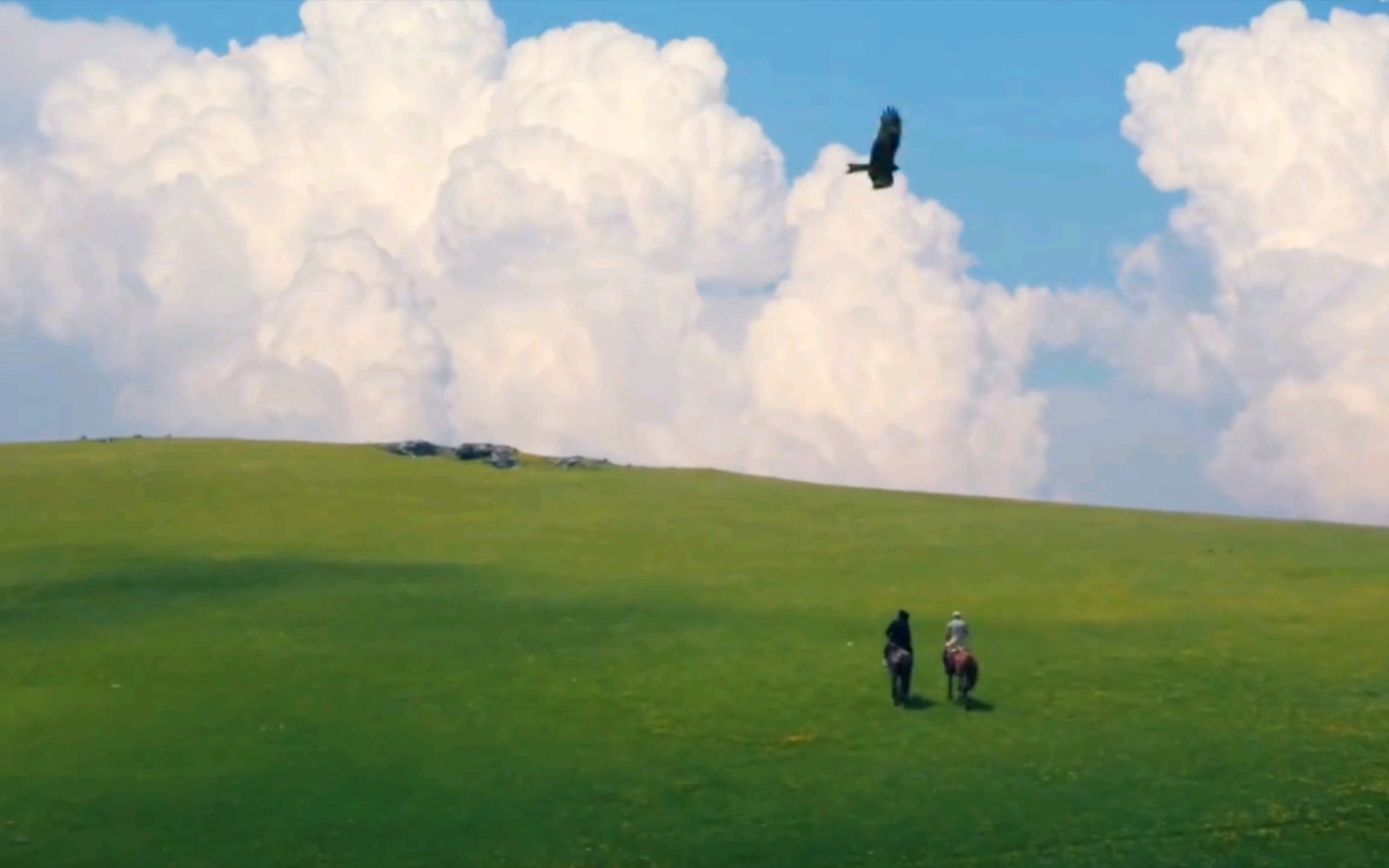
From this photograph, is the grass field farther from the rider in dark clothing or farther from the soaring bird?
the soaring bird

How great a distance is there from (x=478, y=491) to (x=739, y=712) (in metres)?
31.9

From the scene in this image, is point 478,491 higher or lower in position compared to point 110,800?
higher

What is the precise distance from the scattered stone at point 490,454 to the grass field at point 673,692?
12.8 m

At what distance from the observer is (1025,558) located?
175ft

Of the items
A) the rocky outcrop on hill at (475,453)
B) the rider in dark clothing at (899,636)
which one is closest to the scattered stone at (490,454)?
the rocky outcrop on hill at (475,453)

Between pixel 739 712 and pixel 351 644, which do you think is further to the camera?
pixel 351 644

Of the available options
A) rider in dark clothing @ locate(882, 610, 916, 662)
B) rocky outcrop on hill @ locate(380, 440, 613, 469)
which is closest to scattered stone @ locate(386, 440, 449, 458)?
rocky outcrop on hill @ locate(380, 440, 613, 469)

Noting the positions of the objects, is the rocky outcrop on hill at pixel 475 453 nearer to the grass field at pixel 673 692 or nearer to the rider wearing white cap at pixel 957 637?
the grass field at pixel 673 692

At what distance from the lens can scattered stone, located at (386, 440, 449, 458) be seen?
75.2 meters

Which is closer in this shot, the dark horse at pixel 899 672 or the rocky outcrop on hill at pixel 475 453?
the dark horse at pixel 899 672

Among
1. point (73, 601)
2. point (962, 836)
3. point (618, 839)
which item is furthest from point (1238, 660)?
point (73, 601)

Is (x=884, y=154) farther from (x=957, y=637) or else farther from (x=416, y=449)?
(x=416, y=449)

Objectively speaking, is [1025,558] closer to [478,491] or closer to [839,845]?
[478,491]

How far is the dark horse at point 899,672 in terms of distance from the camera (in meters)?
35.9
